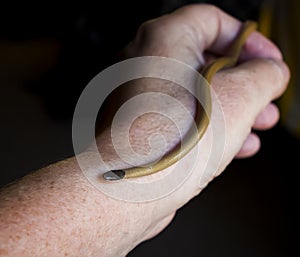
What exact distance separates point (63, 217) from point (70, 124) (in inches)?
46.2

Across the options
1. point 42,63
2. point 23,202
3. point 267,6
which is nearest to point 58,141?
point 42,63

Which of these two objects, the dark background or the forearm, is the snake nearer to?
the forearm

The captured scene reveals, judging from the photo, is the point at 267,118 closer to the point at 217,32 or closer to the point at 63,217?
the point at 217,32

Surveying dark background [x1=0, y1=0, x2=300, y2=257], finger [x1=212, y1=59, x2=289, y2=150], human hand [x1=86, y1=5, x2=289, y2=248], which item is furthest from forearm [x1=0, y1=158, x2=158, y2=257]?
dark background [x1=0, y1=0, x2=300, y2=257]

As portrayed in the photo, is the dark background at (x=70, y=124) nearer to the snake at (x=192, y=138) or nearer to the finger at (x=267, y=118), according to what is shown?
the finger at (x=267, y=118)

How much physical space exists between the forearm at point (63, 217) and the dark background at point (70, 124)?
0.77 m

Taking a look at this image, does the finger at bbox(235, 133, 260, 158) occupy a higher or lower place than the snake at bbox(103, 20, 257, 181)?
lower

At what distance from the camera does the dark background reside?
129cm

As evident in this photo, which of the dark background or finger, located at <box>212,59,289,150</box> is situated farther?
the dark background

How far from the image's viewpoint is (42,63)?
1.84 metres

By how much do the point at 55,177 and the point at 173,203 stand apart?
15 centimetres

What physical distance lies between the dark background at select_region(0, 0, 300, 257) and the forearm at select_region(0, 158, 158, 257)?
0.77m

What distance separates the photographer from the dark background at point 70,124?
1.29m

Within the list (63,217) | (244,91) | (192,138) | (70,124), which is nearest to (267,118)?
(244,91)
